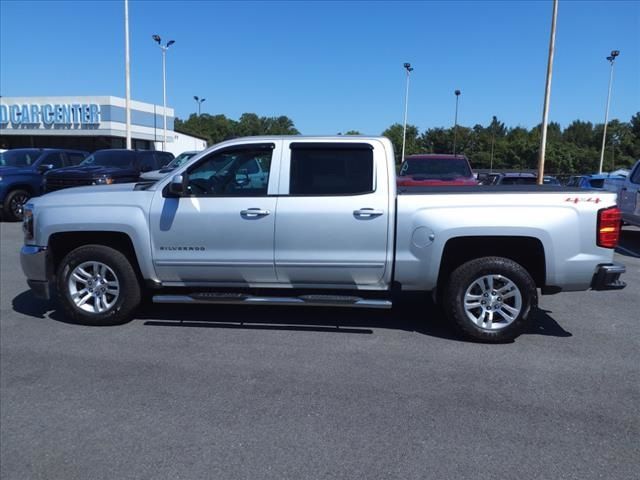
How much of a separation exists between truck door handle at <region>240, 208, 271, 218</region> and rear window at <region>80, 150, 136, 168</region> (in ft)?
33.2

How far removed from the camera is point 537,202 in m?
4.91

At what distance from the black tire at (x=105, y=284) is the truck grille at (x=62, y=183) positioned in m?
7.68

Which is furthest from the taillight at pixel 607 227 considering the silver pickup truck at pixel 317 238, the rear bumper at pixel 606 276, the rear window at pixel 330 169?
the rear window at pixel 330 169

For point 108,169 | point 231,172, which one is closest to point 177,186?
point 231,172

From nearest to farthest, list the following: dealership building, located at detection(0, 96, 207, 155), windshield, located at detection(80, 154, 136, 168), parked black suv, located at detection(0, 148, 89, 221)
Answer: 1. parked black suv, located at detection(0, 148, 89, 221)
2. windshield, located at detection(80, 154, 136, 168)
3. dealership building, located at detection(0, 96, 207, 155)

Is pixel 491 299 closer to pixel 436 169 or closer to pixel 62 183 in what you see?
pixel 436 169

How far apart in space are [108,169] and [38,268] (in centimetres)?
846

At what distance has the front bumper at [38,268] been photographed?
548 centimetres

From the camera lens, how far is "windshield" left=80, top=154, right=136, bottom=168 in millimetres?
14227

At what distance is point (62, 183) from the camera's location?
12.7 meters

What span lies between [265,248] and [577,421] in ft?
9.88

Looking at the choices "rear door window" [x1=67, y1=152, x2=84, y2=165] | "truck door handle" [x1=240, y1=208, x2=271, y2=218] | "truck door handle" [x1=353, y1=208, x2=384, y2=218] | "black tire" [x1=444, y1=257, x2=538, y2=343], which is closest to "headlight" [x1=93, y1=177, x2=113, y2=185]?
"rear door window" [x1=67, y1=152, x2=84, y2=165]

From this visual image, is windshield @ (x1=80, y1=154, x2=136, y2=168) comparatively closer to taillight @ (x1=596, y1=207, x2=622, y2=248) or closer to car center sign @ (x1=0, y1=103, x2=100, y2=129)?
taillight @ (x1=596, y1=207, x2=622, y2=248)

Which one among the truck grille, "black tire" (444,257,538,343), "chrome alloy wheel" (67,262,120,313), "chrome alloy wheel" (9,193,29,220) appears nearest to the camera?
"black tire" (444,257,538,343)
